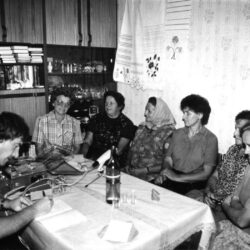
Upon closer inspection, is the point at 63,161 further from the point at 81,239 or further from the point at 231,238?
the point at 231,238

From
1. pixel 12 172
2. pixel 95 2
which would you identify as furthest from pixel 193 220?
pixel 95 2

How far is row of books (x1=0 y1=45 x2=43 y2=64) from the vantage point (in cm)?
319

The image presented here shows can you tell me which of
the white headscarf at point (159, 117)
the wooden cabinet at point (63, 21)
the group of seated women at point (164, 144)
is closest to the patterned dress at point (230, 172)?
the group of seated women at point (164, 144)

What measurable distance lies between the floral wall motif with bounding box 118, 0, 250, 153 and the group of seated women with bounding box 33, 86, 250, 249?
0.92 feet

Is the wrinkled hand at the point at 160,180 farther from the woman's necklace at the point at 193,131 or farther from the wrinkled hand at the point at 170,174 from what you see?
the woman's necklace at the point at 193,131

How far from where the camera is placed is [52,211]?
1.46 metres

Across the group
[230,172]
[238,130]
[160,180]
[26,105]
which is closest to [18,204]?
[160,180]

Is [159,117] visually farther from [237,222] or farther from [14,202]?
[14,202]

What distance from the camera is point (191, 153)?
101 inches

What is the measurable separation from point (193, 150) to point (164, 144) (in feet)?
1.08

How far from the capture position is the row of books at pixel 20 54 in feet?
10.5

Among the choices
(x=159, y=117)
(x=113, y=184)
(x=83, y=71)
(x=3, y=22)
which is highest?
(x=3, y=22)

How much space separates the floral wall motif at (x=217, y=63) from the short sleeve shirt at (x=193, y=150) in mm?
385

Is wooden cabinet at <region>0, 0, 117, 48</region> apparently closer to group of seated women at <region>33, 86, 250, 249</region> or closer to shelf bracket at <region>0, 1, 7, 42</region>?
shelf bracket at <region>0, 1, 7, 42</region>
